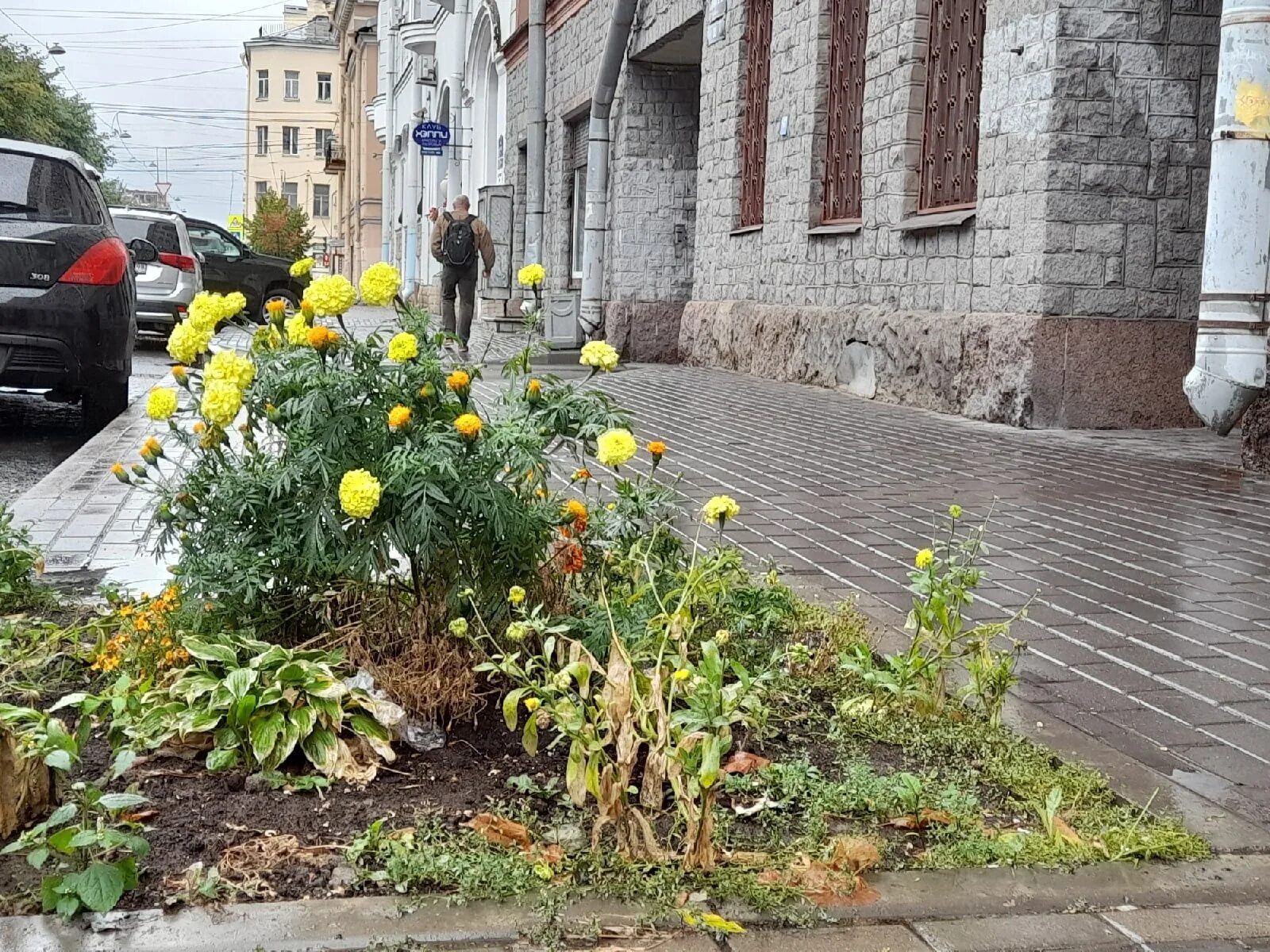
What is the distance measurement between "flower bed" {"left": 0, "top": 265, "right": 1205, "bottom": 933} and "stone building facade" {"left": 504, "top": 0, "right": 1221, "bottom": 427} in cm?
633

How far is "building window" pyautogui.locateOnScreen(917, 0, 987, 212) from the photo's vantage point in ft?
35.6

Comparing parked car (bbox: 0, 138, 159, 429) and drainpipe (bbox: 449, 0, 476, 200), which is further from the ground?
drainpipe (bbox: 449, 0, 476, 200)

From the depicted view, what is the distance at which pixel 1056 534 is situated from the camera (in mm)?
6117

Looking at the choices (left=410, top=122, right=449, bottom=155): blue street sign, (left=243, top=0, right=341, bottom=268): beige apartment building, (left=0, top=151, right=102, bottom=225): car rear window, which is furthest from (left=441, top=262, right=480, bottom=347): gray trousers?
(left=243, top=0, right=341, bottom=268): beige apartment building

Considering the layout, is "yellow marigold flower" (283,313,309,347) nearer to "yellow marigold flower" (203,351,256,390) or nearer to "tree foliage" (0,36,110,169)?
"yellow marigold flower" (203,351,256,390)

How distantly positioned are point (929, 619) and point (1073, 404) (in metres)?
6.67

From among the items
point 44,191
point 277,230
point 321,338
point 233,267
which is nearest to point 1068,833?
point 321,338

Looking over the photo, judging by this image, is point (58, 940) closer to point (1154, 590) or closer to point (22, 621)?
point (22, 621)

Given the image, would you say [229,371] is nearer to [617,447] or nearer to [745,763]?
[617,447]

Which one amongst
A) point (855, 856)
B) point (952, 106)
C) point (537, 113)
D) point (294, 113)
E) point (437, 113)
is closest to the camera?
point (855, 856)

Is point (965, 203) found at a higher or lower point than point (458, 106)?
lower

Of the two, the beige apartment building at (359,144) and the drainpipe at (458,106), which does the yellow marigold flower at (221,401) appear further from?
the beige apartment building at (359,144)

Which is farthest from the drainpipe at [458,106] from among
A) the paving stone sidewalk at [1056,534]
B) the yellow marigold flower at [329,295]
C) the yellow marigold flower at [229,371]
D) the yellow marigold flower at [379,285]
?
the yellow marigold flower at [229,371]

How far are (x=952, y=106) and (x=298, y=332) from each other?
8624 mm
